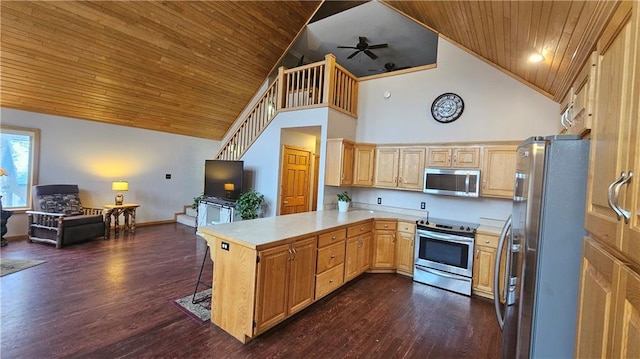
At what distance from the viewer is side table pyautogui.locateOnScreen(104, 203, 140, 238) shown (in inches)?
235

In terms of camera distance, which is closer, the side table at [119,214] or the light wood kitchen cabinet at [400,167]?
the light wood kitchen cabinet at [400,167]

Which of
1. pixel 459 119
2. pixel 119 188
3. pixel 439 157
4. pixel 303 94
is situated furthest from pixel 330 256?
pixel 119 188

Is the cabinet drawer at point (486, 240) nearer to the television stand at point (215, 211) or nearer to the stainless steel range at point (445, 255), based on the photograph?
the stainless steel range at point (445, 255)

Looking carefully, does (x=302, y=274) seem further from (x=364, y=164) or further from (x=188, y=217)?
(x=188, y=217)

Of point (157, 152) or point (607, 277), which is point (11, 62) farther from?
point (607, 277)

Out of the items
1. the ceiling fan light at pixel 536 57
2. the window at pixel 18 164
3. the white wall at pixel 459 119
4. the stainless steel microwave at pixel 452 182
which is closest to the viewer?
the ceiling fan light at pixel 536 57

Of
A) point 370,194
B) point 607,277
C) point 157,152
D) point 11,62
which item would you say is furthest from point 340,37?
point 607,277

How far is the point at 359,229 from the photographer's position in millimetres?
4129

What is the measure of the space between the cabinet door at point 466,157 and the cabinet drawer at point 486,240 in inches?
40.7

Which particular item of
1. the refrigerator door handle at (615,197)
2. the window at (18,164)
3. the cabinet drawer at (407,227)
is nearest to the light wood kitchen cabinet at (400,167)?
the cabinet drawer at (407,227)

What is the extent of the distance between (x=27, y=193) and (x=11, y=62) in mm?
2638

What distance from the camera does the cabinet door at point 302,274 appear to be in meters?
2.85

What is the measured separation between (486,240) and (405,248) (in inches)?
45.4

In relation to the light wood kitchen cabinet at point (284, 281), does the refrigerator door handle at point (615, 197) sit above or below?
above
